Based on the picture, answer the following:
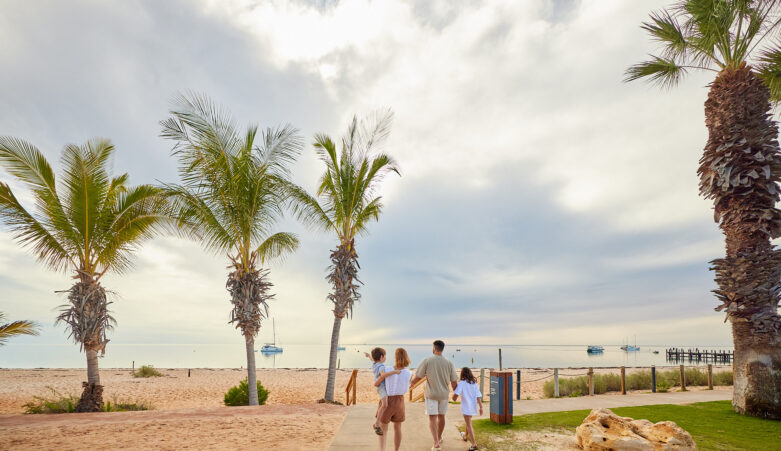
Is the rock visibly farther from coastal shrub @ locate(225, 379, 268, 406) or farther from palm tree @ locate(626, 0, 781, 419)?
coastal shrub @ locate(225, 379, 268, 406)

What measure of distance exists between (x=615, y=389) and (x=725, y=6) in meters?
14.9

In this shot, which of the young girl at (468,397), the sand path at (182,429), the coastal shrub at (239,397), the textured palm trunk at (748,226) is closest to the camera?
the young girl at (468,397)

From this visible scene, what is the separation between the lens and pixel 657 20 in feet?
44.8

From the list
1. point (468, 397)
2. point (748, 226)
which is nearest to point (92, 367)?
point (468, 397)

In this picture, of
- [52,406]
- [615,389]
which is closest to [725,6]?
[615,389]

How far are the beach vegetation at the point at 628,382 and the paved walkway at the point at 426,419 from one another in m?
3.09

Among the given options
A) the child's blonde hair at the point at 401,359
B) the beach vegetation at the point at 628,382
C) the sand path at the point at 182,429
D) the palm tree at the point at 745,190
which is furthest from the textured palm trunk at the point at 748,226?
the sand path at the point at 182,429

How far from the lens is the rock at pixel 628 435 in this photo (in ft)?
21.5

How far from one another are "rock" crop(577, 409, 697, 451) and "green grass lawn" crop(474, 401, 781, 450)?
1171 mm

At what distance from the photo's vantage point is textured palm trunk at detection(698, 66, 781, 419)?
10.8 m

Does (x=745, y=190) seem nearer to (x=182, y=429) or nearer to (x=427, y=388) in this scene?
(x=427, y=388)

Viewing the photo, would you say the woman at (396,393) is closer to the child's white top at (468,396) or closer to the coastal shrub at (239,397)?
the child's white top at (468,396)

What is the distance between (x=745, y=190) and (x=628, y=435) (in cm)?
844

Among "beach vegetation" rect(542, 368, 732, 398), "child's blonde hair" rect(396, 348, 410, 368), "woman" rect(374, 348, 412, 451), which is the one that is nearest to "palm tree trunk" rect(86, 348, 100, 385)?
"woman" rect(374, 348, 412, 451)
